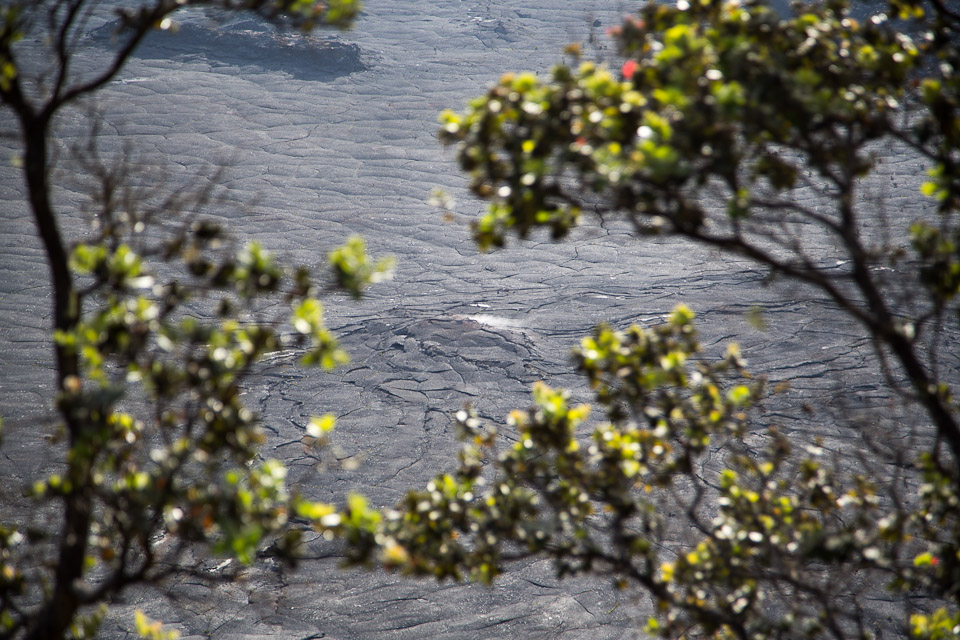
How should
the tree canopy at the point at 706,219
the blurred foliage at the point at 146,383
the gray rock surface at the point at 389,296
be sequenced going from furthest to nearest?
the gray rock surface at the point at 389,296 → the tree canopy at the point at 706,219 → the blurred foliage at the point at 146,383

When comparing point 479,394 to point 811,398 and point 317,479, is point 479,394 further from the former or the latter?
point 811,398

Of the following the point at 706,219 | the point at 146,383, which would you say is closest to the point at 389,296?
the point at 706,219

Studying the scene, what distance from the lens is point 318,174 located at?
11344 mm

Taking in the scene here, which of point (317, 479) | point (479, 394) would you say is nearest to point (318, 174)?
point (479, 394)

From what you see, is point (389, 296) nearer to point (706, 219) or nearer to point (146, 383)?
point (706, 219)

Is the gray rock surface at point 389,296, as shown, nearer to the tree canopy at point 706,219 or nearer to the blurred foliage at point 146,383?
the blurred foliage at point 146,383

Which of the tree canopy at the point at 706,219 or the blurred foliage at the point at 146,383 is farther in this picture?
the tree canopy at the point at 706,219

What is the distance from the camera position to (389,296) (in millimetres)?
8516

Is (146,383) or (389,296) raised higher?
(146,383)

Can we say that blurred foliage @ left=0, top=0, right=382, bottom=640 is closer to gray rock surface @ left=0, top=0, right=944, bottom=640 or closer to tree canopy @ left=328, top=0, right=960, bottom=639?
gray rock surface @ left=0, top=0, right=944, bottom=640

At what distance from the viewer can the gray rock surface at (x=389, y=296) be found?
4398 mm

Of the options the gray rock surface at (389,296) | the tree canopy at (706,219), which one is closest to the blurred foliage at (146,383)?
the gray rock surface at (389,296)

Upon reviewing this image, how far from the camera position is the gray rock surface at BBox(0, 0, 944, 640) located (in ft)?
14.4

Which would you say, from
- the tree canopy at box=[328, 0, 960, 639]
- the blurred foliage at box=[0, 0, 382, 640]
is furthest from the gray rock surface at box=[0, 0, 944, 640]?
the tree canopy at box=[328, 0, 960, 639]
